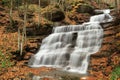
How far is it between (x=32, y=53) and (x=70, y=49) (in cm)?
360

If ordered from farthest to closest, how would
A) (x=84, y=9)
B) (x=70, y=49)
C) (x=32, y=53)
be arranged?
(x=84, y=9) < (x=32, y=53) < (x=70, y=49)

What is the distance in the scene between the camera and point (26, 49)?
20.3 m

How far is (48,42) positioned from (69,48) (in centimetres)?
323

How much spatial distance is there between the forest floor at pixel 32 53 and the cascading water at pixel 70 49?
2.16 ft

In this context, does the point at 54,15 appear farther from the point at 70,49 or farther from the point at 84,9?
the point at 70,49

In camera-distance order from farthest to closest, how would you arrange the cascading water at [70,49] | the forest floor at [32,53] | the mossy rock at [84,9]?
1. the mossy rock at [84,9]
2. the cascading water at [70,49]
3. the forest floor at [32,53]

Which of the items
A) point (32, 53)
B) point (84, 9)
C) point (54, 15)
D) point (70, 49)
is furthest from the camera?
point (84, 9)

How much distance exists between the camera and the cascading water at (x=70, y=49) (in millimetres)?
17244

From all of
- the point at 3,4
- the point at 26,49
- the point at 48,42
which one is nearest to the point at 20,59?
the point at 26,49

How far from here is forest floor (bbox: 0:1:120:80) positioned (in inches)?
558

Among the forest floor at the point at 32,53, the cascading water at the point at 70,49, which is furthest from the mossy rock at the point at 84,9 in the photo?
the forest floor at the point at 32,53

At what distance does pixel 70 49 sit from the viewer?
776 inches

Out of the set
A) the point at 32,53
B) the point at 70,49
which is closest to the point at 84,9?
the point at 70,49

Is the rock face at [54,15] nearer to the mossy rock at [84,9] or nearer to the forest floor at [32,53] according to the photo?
the forest floor at [32,53]
